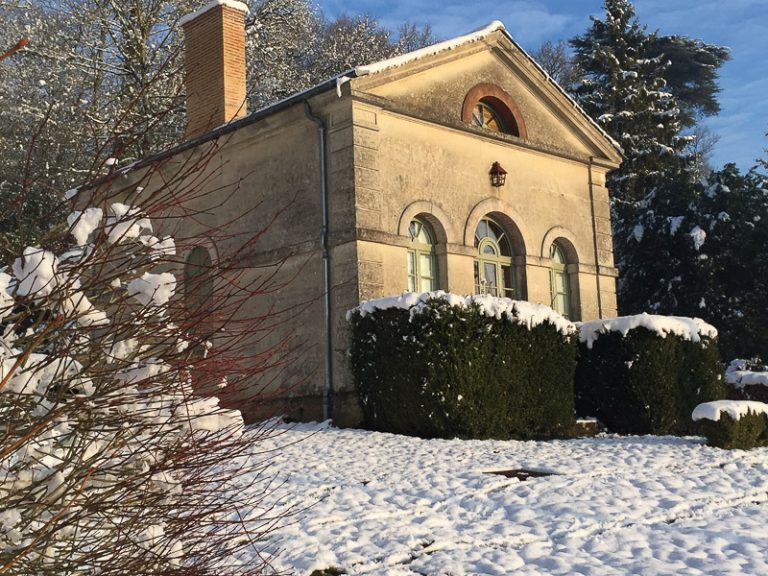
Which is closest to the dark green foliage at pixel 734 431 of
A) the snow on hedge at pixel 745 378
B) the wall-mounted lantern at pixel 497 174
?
the wall-mounted lantern at pixel 497 174

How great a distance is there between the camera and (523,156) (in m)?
16.1

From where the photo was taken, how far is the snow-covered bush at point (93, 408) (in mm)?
3020

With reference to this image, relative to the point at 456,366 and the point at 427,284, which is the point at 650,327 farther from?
the point at 427,284

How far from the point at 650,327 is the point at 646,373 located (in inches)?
26.3

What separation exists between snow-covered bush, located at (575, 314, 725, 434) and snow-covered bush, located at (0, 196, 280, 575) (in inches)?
398

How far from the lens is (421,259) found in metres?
14.3

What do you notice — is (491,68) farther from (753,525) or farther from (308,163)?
(753,525)

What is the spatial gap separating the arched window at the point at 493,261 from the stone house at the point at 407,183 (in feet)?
0.09

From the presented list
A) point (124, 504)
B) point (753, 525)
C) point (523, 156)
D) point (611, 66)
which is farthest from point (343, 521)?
point (611, 66)

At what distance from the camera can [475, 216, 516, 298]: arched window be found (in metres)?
15.3

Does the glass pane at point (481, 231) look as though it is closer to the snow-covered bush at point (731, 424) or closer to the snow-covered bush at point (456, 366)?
the snow-covered bush at point (456, 366)

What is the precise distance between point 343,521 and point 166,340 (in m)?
3.92

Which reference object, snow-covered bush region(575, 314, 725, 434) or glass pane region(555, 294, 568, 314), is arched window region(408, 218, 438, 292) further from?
glass pane region(555, 294, 568, 314)

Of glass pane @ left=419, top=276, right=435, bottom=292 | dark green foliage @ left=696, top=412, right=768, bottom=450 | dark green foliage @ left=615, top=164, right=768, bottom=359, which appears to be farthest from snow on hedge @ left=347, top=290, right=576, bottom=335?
dark green foliage @ left=615, top=164, right=768, bottom=359
